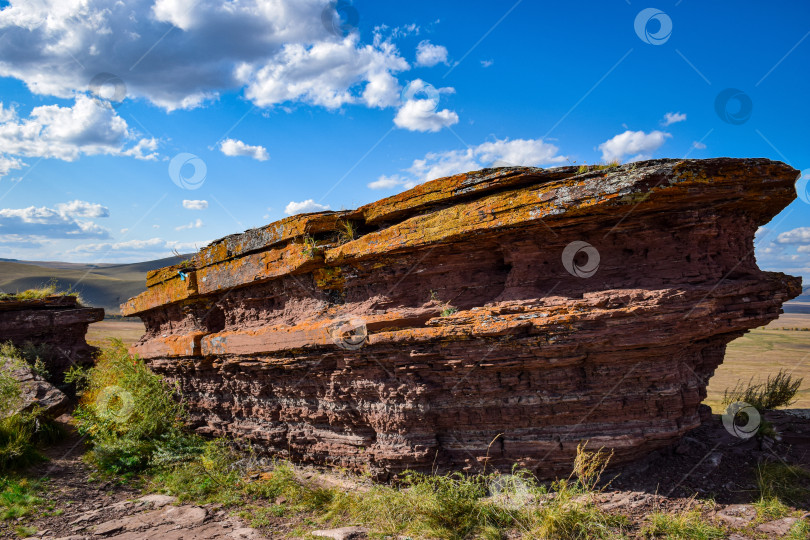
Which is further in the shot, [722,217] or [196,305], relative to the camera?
[196,305]

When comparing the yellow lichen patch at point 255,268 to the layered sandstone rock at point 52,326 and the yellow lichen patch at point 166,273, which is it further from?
the layered sandstone rock at point 52,326

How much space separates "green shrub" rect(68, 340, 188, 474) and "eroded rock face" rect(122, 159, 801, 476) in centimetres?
338

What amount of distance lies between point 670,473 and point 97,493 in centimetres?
922

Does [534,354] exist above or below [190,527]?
above

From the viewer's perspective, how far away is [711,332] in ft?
17.3

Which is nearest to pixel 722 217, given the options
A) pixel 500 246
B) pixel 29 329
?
pixel 500 246

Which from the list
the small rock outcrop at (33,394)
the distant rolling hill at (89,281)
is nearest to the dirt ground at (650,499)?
the small rock outcrop at (33,394)

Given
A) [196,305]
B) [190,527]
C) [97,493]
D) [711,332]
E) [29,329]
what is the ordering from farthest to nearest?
[29,329] → [196,305] → [97,493] → [190,527] → [711,332]

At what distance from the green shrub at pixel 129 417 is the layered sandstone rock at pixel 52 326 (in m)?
3.11

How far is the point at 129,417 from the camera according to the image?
31.5 feet

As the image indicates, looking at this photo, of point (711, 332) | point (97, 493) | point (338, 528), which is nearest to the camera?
point (711, 332)

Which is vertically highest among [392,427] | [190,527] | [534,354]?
[534,354]

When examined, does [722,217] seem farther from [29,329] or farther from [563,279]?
[29,329]

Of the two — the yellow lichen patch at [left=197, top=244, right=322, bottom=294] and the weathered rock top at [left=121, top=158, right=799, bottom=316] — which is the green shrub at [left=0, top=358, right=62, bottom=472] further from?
the weathered rock top at [left=121, top=158, right=799, bottom=316]
